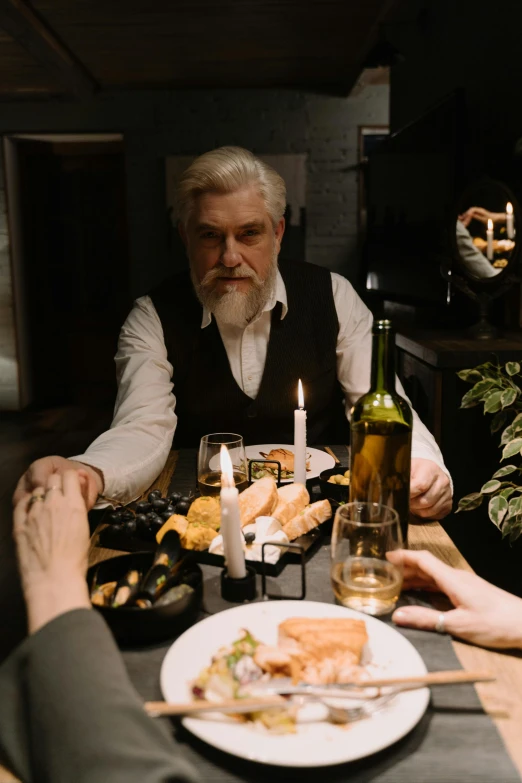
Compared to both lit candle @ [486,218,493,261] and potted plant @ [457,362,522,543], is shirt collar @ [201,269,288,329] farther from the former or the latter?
lit candle @ [486,218,493,261]

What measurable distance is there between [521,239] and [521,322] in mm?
453

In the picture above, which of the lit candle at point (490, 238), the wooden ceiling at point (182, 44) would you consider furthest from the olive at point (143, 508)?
the wooden ceiling at point (182, 44)

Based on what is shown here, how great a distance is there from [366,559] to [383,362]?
Answer: 0.97 feet

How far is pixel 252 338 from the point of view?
1.96 m

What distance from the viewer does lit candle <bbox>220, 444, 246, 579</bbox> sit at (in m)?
0.79

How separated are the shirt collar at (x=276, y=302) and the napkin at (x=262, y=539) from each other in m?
0.94

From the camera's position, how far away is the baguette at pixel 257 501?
107 cm

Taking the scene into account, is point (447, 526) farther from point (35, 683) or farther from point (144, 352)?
point (35, 683)

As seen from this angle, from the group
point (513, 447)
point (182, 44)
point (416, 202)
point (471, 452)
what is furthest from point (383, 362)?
point (182, 44)

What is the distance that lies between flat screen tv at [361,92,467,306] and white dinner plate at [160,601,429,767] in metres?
2.28

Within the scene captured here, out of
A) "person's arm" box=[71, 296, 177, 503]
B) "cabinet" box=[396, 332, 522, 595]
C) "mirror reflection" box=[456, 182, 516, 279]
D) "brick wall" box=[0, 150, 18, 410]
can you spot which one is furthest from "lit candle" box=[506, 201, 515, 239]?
"brick wall" box=[0, 150, 18, 410]

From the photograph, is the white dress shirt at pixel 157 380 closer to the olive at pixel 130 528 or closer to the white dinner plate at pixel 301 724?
the olive at pixel 130 528

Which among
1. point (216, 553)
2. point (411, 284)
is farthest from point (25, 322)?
point (216, 553)

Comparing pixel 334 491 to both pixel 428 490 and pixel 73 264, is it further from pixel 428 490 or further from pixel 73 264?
pixel 73 264
